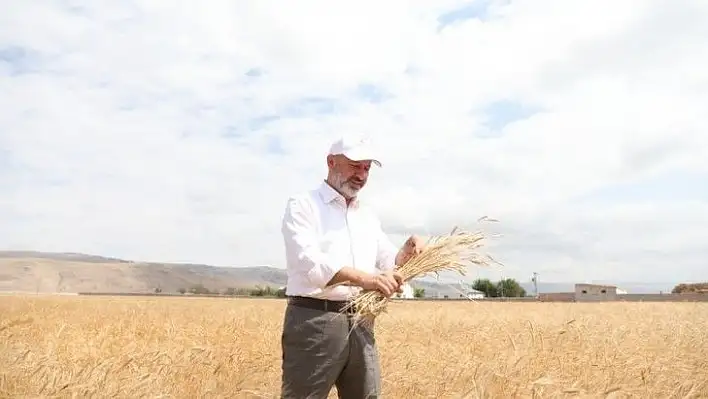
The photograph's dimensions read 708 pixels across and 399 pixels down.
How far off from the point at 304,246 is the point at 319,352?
0.50 metres

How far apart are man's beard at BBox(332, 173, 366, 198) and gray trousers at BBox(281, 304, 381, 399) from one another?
569mm

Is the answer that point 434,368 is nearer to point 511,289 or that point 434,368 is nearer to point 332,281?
point 332,281

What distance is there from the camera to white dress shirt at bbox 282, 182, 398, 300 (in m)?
3.43

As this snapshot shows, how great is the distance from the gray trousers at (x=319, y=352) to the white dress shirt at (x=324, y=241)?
0.12m

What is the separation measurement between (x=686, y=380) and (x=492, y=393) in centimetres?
147

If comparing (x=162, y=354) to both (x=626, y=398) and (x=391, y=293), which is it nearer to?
(x=391, y=293)

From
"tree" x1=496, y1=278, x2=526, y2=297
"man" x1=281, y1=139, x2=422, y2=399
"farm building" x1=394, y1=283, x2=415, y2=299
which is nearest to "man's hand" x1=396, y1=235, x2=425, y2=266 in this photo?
"man" x1=281, y1=139, x2=422, y2=399

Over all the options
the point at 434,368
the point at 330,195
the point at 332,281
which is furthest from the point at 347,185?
the point at 434,368

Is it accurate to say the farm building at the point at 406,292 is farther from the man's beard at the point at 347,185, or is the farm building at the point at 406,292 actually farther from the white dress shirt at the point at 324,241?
the man's beard at the point at 347,185

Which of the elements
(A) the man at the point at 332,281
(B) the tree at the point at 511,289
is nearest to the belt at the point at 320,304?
(A) the man at the point at 332,281

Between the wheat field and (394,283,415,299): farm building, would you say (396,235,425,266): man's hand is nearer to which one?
(394,283,415,299): farm building

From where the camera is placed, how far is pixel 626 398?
4461 millimetres

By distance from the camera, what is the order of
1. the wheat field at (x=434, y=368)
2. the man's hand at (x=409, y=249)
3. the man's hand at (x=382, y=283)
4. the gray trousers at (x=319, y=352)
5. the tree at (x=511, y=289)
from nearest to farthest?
1. the man's hand at (x=382, y=283)
2. the gray trousers at (x=319, y=352)
3. the man's hand at (x=409, y=249)
4. the wheat field at (x=434, y=368)
5. the tree at (x=511, y=289)

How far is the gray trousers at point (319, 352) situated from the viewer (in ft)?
11.6
